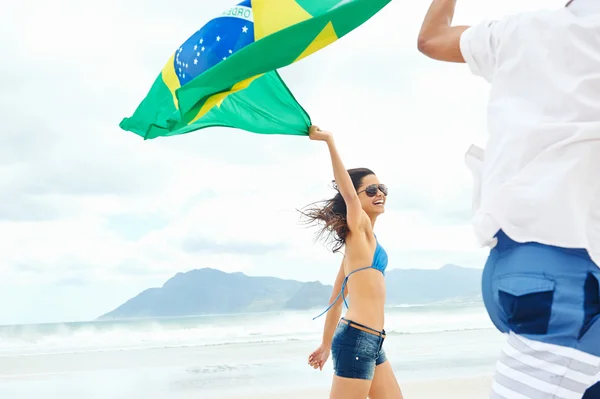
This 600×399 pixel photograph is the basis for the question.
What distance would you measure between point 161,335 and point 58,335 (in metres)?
4.43

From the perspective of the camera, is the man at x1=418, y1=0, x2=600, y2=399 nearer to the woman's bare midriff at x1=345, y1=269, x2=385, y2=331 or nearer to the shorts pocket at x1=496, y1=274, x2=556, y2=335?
the shorts pocket at x1=496, y1=274, x2=556, y2=335

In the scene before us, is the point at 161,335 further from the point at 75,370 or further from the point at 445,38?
the point at 445,38

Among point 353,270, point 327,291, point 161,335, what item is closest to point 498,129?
point 353,270

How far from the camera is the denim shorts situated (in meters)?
3.93

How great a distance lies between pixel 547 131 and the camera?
4.54 ft

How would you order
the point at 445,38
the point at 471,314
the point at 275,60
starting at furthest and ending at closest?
the point at 471,314 < the point at 275,60 < the point at 445,38

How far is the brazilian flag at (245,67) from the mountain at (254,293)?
41.0m

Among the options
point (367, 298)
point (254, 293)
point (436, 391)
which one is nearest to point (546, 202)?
point (367, 298)

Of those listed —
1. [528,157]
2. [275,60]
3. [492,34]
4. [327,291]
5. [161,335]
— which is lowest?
[327,291]

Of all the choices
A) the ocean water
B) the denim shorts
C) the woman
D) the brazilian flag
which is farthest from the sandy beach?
the brazilian flag

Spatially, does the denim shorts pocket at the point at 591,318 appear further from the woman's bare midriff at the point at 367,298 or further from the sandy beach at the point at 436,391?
the sandy beach at the point at 436,391

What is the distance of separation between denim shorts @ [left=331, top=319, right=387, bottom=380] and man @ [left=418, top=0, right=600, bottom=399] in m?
2.51

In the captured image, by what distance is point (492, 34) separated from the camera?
5.02 ft

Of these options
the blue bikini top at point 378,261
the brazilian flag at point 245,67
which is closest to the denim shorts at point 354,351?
the blue bikini top at point 378,261
